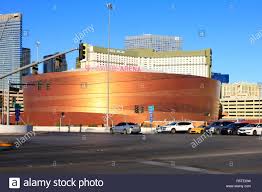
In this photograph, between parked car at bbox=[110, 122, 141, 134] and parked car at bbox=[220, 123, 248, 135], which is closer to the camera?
parked car at bbox=[220, 123, 248, 135]

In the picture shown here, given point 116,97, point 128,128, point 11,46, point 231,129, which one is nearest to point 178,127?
point 128,128

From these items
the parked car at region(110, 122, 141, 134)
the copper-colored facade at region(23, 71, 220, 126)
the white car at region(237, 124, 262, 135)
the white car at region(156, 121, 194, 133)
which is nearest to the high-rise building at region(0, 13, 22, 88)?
the copper-colored facade at region(23, 71, 220, 126)

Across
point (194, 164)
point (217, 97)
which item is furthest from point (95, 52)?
point (194, 164)

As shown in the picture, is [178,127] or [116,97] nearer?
[178,127]

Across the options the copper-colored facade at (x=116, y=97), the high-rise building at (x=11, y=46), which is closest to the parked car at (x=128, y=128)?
the copper-colored facade at (x=116, y=97)

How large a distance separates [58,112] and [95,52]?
74.1 m

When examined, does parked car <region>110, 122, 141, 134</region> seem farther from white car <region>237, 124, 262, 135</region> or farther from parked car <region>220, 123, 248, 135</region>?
white car <region>237, 124, 262, 135</region>

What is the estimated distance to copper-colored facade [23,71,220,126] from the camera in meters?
122

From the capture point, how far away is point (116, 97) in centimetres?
12469

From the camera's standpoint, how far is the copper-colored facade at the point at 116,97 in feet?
402

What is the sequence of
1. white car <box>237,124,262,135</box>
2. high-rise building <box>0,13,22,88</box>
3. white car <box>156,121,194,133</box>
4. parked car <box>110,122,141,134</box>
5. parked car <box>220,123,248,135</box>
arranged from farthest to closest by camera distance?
high-rise building <box>0,13,22,88</box> < white car <box>156,121,194,133</box> < parked car <box>110,122,141,134</box> < parked car <box>220,123,248,135</box> < white car <box>237,124,262,135</box>

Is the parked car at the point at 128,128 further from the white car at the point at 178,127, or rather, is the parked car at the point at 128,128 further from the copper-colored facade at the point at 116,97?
the copper-colored facade at the point at 116,97

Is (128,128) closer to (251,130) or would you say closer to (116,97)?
(251,130)

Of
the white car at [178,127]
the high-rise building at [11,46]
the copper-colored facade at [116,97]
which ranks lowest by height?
the white car at [178,127]
